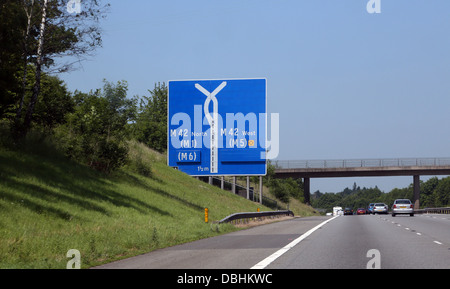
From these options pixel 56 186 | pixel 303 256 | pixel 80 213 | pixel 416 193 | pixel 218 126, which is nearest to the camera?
pixel 303 256

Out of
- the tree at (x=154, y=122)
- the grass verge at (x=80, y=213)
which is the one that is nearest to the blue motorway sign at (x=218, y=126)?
the grass verge at (x=80, y=213)

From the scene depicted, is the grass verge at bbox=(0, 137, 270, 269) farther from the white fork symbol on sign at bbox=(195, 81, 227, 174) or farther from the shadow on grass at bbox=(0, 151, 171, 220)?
the white fork symbol on sign at bbox=(195, 81, 227, 174)

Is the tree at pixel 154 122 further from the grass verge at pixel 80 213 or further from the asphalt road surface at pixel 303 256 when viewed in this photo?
the asphalt road surface at pixel 303 256

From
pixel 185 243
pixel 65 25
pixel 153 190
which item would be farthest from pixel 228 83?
pixel 185 243

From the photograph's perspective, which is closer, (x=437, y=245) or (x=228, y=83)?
(x=437, y=245)

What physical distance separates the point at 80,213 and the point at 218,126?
18.9 metres

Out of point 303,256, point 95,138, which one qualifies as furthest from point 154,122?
point 303,256

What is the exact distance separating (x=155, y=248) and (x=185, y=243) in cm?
232

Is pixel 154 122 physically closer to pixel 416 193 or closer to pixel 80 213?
pixel 416 193

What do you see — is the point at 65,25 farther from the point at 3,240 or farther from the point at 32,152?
the point at 3,240

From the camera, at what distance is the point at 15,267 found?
41.6ft

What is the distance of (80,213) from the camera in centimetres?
2306

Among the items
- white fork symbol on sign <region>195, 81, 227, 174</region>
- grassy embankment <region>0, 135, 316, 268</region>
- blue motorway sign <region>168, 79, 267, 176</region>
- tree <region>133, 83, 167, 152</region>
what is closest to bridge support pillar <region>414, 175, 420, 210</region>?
tree <region>133, 83, 167, 152</region>

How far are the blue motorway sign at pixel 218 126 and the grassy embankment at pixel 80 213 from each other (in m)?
2.94
